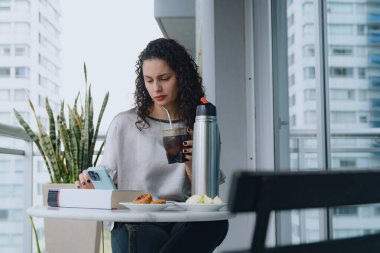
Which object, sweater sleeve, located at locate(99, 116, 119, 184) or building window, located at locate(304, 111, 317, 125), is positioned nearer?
sweater sleeve, located at locate(99, 116, 119, 184)

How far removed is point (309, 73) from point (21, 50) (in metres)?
14.1

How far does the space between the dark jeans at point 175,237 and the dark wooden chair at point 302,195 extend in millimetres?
1006

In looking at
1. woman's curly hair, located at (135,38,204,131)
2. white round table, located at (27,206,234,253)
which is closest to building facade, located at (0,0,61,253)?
woman's curly hair, located at (135,38,204,131)

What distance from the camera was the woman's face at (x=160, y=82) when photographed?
1.86 metres

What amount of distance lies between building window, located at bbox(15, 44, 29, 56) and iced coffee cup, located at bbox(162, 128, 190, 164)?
13.8 metres

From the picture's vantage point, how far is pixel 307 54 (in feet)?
6.52

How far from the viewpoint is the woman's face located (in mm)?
1861

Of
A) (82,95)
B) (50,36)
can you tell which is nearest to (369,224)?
(82,95)

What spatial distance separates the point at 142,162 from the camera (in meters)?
1.83

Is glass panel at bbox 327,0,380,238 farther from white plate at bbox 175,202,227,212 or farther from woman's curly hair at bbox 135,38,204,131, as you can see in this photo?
woman's curly hair at bbox 135,38,204,131

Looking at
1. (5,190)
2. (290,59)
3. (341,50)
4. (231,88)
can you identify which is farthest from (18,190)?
(341,50)

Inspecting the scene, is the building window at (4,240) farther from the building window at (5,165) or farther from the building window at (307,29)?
the building window at (307,29)

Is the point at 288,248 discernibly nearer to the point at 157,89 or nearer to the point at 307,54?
the point at 157,89

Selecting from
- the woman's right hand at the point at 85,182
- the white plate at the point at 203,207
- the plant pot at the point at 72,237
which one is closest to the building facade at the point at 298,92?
the white plate at the point at 203,207
